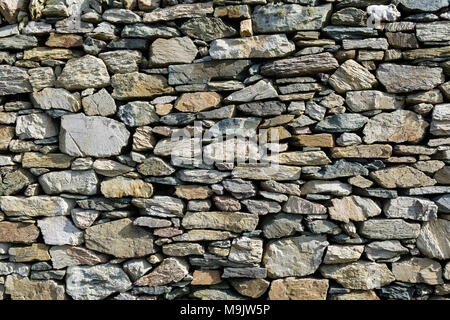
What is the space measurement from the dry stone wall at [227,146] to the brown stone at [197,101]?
0.01m

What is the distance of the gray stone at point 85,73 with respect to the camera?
3039mm

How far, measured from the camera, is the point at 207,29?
2.99m

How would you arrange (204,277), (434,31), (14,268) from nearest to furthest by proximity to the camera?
(434,31)
(204,277)
(14,268)

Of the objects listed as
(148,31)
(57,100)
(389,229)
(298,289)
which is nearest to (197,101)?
(148,31)

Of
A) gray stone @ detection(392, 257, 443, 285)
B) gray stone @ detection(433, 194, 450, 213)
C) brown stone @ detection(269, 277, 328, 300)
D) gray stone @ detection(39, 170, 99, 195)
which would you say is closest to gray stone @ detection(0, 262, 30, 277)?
gray stone @ detection(39, 170, 99, 195)

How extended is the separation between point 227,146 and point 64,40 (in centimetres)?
153

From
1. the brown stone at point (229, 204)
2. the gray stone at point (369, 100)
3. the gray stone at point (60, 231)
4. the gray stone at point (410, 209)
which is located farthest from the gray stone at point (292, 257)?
the gray stone at point (60, 231)

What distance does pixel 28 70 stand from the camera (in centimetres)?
312

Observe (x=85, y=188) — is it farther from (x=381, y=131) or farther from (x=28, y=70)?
(x=381, y=131)

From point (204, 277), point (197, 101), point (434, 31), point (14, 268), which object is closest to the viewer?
point (434, 31)

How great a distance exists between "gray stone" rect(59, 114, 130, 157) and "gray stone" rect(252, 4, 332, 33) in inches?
54.6

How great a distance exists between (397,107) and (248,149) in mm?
1192

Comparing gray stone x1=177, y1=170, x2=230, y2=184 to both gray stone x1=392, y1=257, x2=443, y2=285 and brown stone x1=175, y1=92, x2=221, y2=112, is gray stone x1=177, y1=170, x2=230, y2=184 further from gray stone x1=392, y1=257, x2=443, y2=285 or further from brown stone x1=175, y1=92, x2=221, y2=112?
gray stone x1=392, y1=257, x2=443, y2=285

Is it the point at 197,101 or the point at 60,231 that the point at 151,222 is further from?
the point at 197,101
